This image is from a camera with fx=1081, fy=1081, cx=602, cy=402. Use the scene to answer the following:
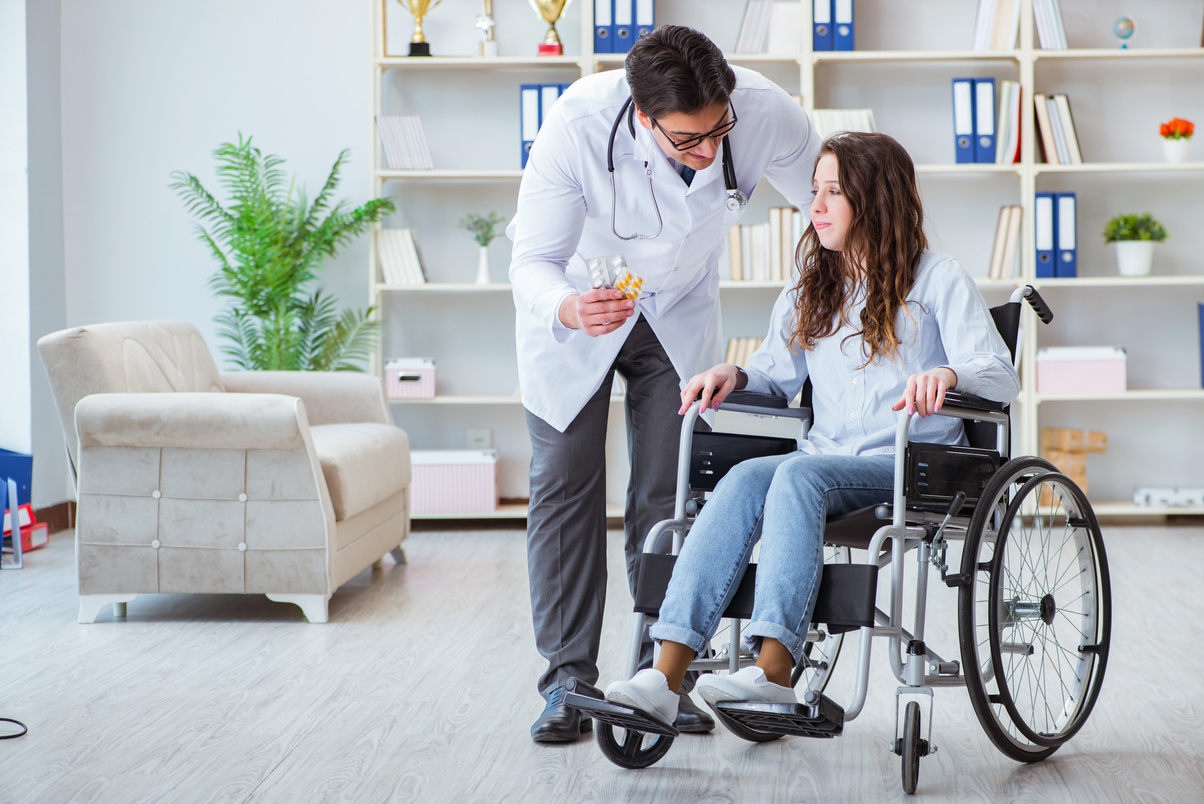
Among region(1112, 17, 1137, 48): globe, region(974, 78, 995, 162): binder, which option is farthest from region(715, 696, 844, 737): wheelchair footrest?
region(1112, 17, 1137, 48): globe

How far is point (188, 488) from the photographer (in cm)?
249

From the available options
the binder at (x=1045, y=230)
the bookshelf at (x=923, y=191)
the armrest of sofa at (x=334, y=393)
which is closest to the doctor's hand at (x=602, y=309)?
the armrest of sofa at (x=334, y=393)

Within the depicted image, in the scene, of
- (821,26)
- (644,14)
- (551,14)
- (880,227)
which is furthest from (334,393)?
(821,26)

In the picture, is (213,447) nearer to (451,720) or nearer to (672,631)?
(451,720)

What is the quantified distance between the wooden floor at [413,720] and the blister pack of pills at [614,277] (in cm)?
71

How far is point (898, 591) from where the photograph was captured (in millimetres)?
1396

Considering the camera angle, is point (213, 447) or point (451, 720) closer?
point (451, 720)


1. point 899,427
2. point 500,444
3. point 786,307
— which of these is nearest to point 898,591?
point 899,427

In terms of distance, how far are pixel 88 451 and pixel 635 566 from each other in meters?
1.39

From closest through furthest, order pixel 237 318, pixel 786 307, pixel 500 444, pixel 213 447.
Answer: pixel 786 307 < pixel 213 447 < pixel 237 318 < pixel 500 444

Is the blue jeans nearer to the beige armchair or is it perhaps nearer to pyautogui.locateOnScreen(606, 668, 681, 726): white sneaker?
pyautogui.locateOnScreen(606, 668, 681, 726): white sneaker

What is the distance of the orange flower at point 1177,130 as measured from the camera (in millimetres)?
3814

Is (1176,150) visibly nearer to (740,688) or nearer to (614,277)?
(614,277)

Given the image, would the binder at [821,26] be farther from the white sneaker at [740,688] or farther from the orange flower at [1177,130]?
the white sneaker at [740,688]
